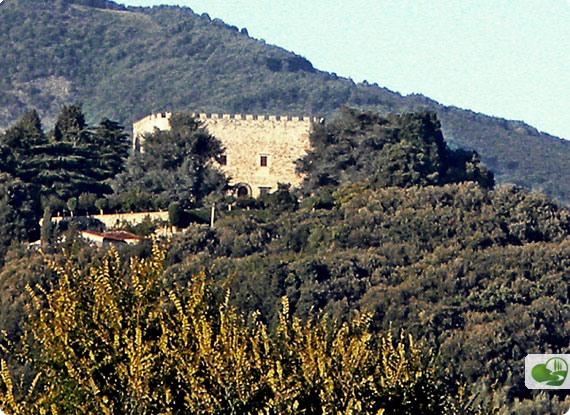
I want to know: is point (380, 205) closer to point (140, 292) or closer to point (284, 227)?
point (284, 227)

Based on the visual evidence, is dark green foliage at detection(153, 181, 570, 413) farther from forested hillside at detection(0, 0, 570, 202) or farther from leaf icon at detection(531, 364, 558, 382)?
forested hillside at detection(0, 0, 570, 202)

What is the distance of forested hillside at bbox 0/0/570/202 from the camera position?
95.0m

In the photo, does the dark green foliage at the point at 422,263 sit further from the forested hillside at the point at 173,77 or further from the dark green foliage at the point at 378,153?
the forested hillside at the point at 173,77

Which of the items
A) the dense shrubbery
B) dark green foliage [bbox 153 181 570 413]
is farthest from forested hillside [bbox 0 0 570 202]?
the dense shrubbery

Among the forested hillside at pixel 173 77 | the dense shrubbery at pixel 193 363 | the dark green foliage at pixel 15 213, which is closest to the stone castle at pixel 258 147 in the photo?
the dark green foliage at pixel 15 213

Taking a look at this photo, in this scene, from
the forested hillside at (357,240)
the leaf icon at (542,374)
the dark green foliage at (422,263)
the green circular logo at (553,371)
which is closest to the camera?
the green circular logo at (553,371)

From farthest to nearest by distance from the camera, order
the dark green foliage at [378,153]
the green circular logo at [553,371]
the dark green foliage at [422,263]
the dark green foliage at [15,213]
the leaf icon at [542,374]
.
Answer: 1. the dark green foliage at [378,153]
2. the dark green foliage at [15,213]
3. the dark green foliage at [422,263]
4. the leaf icon at [542,374]
5. the green circular logo at [553,371]

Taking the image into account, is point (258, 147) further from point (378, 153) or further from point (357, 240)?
point (357, 240)

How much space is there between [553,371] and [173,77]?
7920 cm

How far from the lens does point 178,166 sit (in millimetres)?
42438

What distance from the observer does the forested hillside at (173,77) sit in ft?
312

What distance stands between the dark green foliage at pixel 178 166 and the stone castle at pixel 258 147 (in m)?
0.63

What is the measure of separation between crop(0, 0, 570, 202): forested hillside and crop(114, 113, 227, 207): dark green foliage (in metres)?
43.4

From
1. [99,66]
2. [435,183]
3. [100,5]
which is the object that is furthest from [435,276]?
[100,5]
